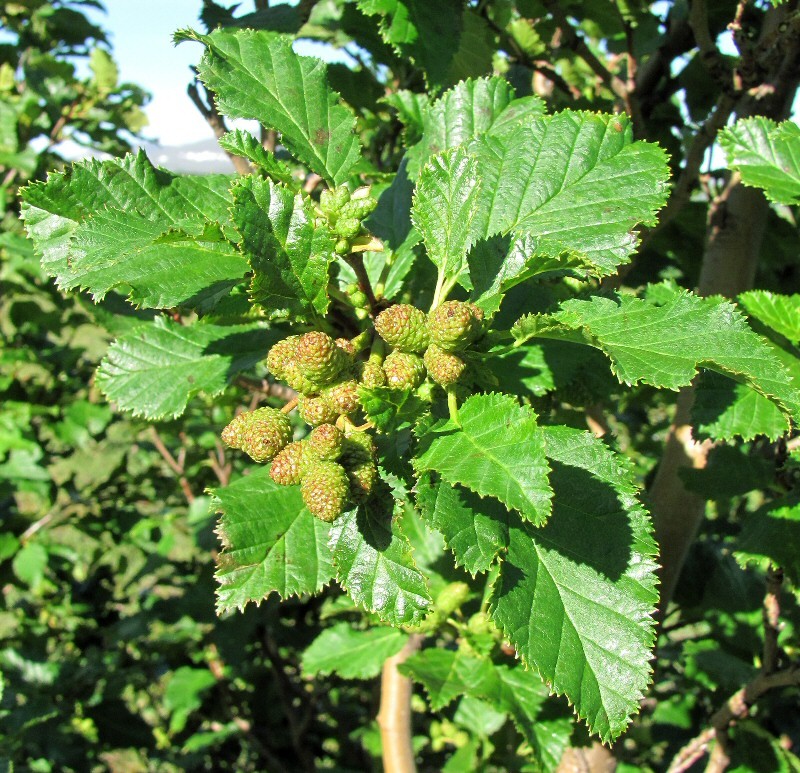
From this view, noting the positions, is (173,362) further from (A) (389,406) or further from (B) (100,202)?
(A) (389,406)

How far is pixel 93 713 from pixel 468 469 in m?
2.63

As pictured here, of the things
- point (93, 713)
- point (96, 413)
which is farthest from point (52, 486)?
point (93, 713)

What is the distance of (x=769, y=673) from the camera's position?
164 centimetres

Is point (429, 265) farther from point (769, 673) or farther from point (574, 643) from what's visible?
point (769, 673)

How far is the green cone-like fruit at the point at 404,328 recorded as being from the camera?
1.02 meters

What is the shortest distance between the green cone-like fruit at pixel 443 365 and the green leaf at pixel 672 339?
3.8 inches

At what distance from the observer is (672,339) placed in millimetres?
1016

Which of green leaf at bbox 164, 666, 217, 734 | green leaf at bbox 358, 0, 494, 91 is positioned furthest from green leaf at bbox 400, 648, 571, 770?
green leaf at bbox 164, 666, 217, 734

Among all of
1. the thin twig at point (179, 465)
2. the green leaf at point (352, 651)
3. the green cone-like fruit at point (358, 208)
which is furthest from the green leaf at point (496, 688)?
the thin twig at point (179, 465)

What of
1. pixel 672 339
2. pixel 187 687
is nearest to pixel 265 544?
pixel 672 339

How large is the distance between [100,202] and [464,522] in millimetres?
716

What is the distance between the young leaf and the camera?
44.8 inches

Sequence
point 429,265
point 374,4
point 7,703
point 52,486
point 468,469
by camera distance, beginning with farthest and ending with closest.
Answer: point 52,486
point 7,703
point 374,4
point 429,265
point 468,469

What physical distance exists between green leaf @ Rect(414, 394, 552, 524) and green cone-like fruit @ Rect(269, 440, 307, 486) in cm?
16
